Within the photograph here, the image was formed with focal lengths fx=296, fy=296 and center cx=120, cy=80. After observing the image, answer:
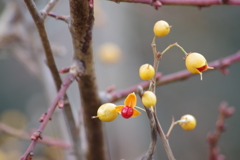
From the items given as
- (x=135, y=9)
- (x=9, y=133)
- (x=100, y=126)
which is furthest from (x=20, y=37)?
(x=135, y=9)

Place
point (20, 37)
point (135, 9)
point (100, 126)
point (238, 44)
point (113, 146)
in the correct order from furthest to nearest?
point (135, 9) → point (238, 44) → point (113, 146) → point (20, 37) → point (100, 126)

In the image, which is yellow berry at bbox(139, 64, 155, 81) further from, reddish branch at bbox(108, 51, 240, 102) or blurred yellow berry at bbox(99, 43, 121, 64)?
blurred yellow berry at bbox(99, 43, 121, 64)

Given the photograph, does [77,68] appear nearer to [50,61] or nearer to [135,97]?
[50,61]

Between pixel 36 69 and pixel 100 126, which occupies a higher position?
pixel 36 69

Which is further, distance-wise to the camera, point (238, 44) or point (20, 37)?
point (238, 44)

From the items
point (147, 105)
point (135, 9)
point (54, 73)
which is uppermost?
point (135, 9)

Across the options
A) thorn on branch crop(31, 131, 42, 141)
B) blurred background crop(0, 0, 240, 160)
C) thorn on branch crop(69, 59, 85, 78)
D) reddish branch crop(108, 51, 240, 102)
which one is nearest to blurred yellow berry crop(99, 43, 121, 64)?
blurred background crop(0, 0, 240, 160)

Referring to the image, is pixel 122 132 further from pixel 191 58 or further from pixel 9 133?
pixel 191 58
